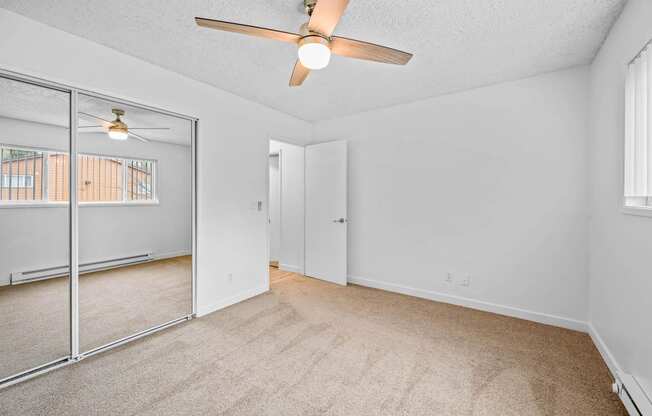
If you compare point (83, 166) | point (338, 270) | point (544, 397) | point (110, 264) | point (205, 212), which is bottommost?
point (544, 397)

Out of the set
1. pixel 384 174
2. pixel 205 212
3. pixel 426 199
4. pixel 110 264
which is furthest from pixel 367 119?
pixel 110 264

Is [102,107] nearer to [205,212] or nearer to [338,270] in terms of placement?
[205,212]

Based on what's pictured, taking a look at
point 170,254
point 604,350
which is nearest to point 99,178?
point 170,254

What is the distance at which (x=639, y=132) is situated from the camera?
68.0 inches

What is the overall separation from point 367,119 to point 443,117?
3.38 ft

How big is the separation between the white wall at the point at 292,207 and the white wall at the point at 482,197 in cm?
95

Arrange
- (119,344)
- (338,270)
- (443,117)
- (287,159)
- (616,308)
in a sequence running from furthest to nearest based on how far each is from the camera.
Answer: (287,159) → (338,270) → (443,117) → (119,344) → (616,308)

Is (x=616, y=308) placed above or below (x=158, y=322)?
above

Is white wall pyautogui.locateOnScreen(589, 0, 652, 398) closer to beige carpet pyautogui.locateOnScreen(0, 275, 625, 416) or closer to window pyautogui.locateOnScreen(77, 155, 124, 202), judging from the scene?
beige carpet pyautogui.locateOnScreen(0, 275, 625, 416)

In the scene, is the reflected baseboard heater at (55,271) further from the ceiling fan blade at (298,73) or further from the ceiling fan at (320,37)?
the ceiling fan blade at (298,73)

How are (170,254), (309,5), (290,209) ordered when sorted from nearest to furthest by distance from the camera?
1. (309,5)
2. (170,254)
3. (290,209)

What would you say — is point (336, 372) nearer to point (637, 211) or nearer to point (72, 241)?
point (637, 211)

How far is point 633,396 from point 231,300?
3.27 m

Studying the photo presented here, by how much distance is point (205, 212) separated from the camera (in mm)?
3062
